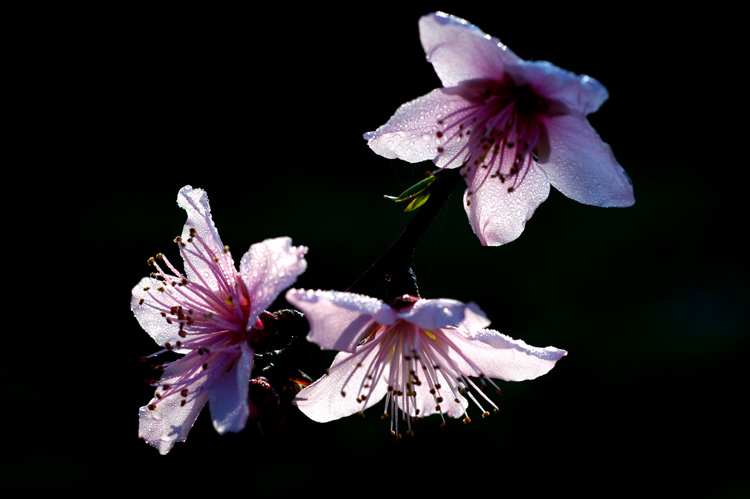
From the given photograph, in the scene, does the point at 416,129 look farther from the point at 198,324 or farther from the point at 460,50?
the point at 198,324

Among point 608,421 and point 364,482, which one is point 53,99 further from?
point 608,421

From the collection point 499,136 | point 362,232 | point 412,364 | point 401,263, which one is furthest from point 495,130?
point 362,232

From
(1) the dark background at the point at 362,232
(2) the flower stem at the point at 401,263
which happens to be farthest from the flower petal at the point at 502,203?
(1) the dark background at the point at 362,232

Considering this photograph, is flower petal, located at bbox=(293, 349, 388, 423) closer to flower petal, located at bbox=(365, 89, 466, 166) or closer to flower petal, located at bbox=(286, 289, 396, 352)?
flower petal, located at bbox=(286, 289, 396, 352)

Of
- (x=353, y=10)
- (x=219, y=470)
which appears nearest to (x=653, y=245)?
(x=353, y=10)

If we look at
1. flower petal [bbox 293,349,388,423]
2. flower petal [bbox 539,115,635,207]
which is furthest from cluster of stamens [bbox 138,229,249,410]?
flower petal [bbox 539,115,635,207]

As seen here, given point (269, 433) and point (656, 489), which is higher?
point (269, 433)
